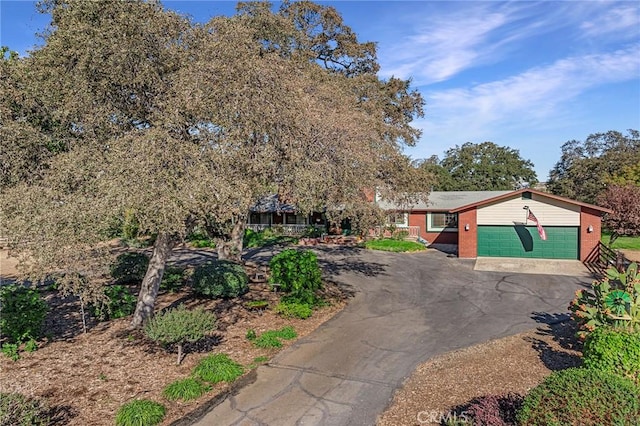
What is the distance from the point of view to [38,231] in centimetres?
691

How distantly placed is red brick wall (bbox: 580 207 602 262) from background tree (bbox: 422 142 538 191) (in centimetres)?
3462

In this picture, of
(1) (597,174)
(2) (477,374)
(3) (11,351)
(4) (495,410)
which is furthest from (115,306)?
(1) (597,174)

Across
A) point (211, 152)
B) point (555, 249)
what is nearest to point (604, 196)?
point (555, 249)

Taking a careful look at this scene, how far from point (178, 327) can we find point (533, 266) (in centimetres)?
1769

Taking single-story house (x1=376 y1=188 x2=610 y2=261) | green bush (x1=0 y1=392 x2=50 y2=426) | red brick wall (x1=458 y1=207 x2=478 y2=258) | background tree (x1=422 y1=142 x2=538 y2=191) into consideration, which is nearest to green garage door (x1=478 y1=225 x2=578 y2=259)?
single-story house (x1=376 y1=188 x2=610 y2=261)

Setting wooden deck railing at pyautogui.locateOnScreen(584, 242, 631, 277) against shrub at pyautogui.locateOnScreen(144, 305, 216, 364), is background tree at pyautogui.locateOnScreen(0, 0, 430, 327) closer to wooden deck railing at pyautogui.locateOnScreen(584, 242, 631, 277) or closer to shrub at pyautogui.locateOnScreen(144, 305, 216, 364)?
shrub at pyautogui.locateOnScreen(144, 305, 216, 364)

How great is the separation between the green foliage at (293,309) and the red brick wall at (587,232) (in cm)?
1580

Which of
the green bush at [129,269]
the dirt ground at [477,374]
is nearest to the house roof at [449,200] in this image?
the green bush at [129,269]

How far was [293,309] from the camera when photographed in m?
11.7

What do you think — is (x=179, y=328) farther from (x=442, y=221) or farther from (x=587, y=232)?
(x=442, y=221)

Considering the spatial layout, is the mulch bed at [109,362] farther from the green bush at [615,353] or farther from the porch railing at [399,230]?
the porch railing at [399,230]

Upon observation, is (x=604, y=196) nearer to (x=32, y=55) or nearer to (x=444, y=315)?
(x=444, y=315)

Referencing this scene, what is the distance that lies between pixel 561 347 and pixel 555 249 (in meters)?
13.8

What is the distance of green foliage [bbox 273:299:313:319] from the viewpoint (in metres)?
11.6
